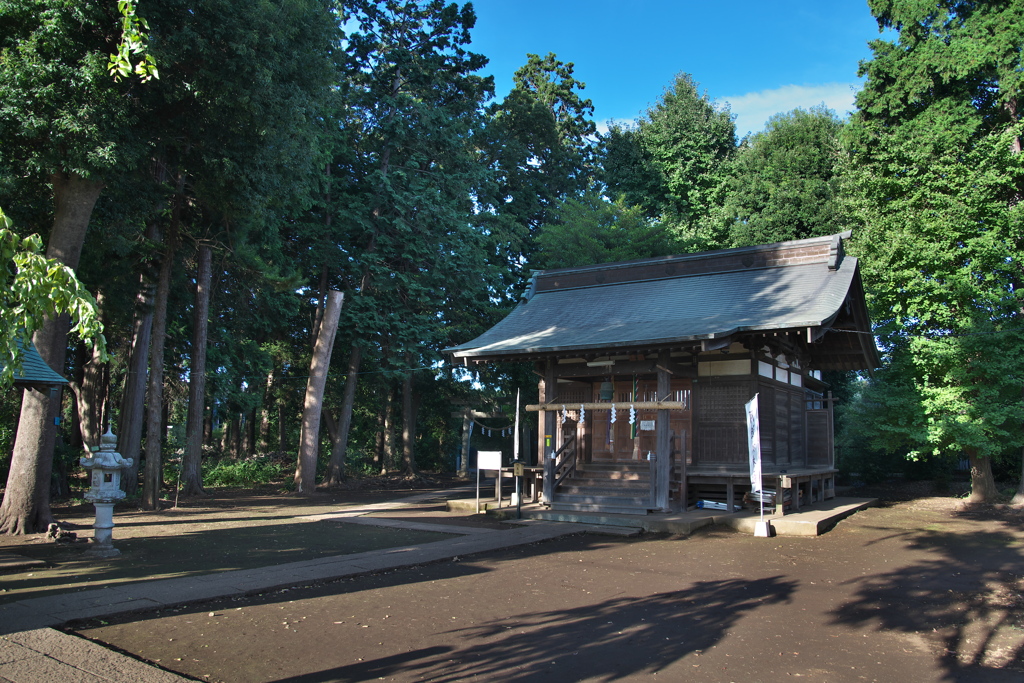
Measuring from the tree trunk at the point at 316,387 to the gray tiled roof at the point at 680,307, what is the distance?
250 inches

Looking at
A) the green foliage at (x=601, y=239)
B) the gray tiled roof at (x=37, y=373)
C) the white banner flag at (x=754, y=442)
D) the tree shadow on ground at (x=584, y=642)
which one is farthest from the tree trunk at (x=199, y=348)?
the tree shadow on ground at (x=584, y=642)

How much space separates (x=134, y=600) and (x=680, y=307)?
1240 cm

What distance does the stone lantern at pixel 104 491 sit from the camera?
9.58 metres

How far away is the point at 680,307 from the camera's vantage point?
1589 cm

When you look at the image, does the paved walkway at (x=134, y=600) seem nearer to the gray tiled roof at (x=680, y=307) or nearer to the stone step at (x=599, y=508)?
the stone step at (x=599, y=508)

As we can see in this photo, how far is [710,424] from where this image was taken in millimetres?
14977

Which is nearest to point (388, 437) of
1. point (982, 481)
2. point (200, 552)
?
point (200, 552)

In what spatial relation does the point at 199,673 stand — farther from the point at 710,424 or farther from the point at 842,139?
the point at 842,139

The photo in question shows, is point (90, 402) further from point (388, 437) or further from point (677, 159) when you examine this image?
point (677, 159)

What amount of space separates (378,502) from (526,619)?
13.3 m

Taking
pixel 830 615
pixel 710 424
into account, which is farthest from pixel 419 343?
pixel 830 615

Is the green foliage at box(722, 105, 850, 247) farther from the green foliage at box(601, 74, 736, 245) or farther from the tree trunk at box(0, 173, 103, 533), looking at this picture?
the tree trunk at box(0, 173, 103, 533)

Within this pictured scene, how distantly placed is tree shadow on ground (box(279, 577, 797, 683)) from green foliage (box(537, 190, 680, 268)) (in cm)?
1888

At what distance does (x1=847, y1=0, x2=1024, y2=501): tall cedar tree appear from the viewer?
53.7 ft
